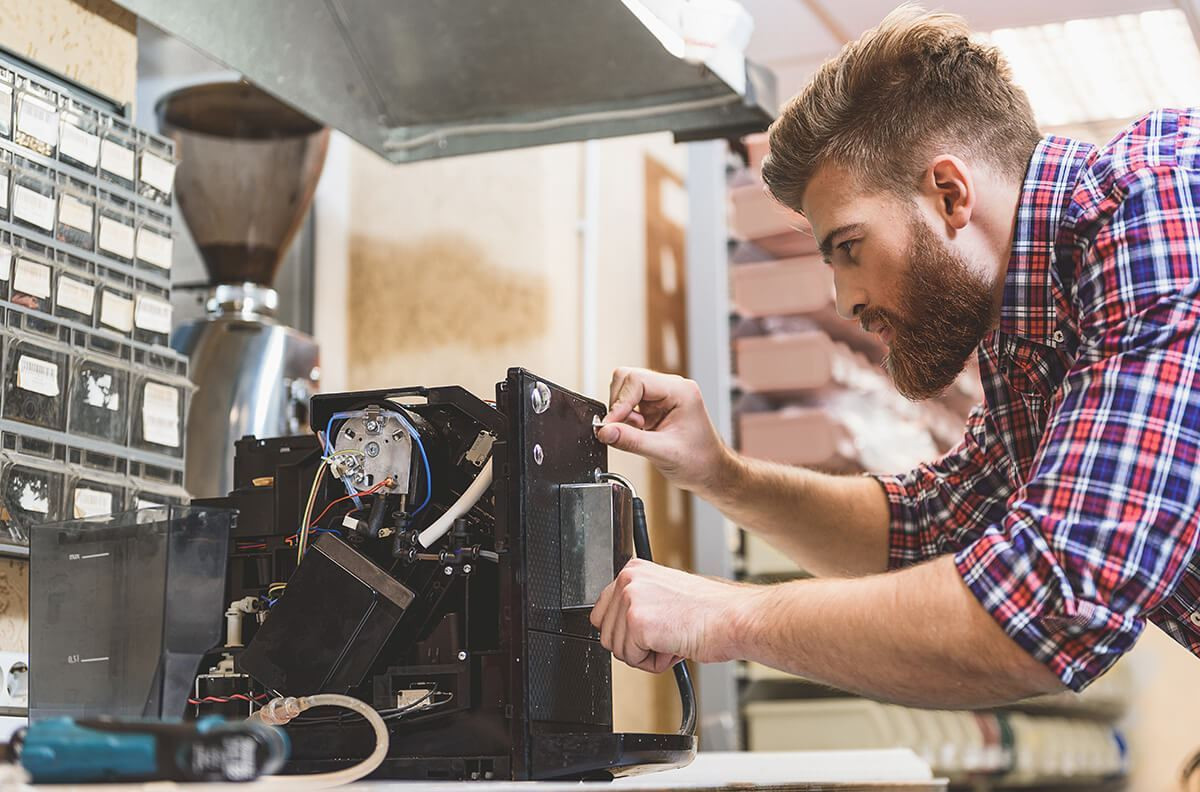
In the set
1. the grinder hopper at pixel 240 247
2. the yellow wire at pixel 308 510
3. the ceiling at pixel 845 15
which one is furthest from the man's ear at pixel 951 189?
the ceiling at pixel 845 15

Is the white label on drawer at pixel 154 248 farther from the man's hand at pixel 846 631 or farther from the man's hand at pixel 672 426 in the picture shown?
the man's hand at pixel 846 631

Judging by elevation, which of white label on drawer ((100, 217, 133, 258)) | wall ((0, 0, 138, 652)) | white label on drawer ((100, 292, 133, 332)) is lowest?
white label on drawer ((100, 292, 133, 332))

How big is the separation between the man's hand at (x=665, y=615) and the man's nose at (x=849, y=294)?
1.46 ft

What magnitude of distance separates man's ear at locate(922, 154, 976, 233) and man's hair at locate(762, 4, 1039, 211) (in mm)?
19

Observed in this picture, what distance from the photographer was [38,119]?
66.8 inches

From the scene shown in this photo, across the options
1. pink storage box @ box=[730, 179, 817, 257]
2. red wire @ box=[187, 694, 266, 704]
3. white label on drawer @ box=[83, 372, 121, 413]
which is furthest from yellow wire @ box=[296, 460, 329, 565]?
pink storage box @ box=[730, 179, 817, 257]

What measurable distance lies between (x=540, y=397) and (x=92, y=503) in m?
0.69

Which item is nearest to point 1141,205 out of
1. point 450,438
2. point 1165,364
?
point 1165,364

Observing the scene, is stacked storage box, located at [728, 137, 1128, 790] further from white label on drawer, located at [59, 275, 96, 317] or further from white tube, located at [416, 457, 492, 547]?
white tube, located at [416, 457, 492, 547]

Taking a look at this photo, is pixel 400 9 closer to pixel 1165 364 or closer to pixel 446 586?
pixel 446 586

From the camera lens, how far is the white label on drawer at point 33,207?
1647 mm

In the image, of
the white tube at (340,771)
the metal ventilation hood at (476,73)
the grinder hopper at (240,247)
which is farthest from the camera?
the grinder hopper at (240,247)

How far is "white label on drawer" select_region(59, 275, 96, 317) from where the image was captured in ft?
5.57

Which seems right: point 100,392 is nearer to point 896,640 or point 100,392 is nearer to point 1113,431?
point 896,640
